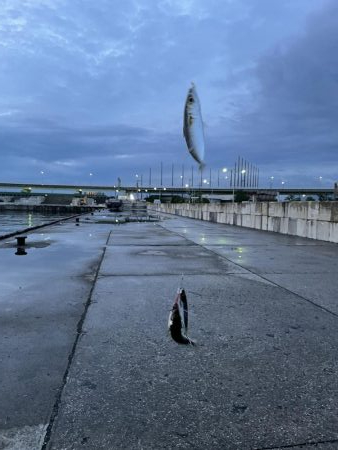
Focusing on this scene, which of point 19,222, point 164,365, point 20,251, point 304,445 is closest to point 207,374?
point 164,365

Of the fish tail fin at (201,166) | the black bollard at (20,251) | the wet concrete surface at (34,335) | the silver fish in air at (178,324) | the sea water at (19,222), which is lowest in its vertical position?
the sea water at (19,222)

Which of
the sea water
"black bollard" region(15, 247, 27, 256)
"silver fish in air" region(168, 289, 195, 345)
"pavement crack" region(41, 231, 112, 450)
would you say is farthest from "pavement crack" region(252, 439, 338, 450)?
the sea water

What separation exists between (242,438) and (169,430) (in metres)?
0.46

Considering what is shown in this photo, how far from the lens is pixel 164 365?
3490 mm

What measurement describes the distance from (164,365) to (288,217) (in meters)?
15.5

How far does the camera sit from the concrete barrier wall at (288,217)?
14500 mm

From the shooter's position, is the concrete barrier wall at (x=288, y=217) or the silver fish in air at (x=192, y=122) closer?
the silver fish in air at (x=192, y=122)

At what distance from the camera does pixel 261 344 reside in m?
4.02

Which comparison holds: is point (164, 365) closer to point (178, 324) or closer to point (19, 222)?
point (178, 324)

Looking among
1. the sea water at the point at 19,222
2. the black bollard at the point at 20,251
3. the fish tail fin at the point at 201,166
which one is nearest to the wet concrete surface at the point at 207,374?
the fish tail fin at the point at 201,166

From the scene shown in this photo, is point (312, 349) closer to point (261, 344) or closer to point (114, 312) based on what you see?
point (261, 344)

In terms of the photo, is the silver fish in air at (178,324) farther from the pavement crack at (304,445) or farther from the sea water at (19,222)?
the sea water at (19,222)

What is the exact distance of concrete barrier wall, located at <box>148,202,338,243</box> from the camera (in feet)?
47.6

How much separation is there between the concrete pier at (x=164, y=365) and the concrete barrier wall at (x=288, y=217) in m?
7.93
